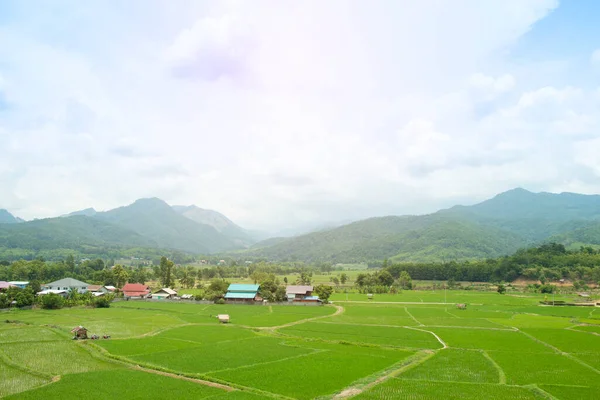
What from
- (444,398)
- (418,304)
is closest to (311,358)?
(444,398)

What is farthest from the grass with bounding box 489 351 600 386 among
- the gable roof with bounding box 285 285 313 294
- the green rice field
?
the gable roof with bounding box 285 285 313 294

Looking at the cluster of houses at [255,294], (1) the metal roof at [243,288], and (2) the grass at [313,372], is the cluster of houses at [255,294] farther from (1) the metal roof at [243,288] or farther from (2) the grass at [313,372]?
(2) the grass at [313,372]

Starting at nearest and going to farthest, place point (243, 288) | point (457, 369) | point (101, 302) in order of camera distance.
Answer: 1. point (457, 369)
2. point (101, 302)
3. point (243, 288)

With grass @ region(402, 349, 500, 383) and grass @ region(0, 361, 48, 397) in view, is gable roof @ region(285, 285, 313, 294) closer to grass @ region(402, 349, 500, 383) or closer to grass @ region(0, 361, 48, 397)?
Answer: grass @ region(402, 349, 500, 383)

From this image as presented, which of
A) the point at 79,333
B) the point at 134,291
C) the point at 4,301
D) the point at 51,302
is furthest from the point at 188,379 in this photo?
the point at 134,291

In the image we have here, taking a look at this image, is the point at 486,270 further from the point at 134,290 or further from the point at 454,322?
the point at 134,290

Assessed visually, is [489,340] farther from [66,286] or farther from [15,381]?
[66,286]
